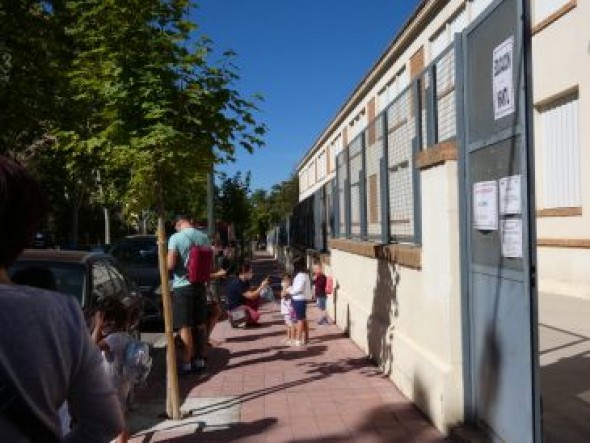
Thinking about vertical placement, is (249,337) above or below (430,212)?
below

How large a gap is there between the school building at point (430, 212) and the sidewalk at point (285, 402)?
0.85ft

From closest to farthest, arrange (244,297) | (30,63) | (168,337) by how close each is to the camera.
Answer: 1. (168,337)
2. (30,63)
3. (244,297)

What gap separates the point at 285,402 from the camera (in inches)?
294

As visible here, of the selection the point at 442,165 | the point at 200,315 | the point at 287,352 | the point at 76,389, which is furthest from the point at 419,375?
the point at 76,389

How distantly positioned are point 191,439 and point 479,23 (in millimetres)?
3699

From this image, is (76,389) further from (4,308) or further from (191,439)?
(191,439)

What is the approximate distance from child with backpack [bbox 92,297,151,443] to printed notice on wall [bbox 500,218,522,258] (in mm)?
2363

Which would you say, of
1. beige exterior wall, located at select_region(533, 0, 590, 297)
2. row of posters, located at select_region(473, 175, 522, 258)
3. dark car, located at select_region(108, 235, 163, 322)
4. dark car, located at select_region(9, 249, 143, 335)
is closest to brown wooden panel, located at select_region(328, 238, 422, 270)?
row of posters, located at select_region(473, 175, 522, 258)

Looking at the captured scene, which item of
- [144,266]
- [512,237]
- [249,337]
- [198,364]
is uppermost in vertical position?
[512,237]

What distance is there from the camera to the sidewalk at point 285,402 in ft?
20.8

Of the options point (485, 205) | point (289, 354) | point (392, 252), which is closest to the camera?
point (485, 205)

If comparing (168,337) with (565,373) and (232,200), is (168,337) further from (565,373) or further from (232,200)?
(232,200)

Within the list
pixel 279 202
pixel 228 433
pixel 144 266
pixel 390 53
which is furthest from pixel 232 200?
pixel 279 202

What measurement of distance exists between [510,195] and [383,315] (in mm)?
4574
